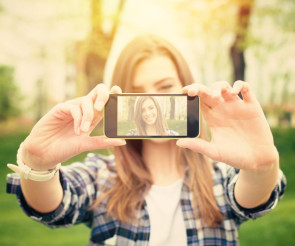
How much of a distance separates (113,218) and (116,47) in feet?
7.58

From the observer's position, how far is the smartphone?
807 millimetres

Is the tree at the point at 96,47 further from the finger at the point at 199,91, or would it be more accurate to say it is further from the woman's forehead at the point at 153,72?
the finger at the point at 199,91

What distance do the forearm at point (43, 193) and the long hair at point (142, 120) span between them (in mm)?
276

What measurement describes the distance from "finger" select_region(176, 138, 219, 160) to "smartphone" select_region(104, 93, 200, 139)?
1.6 inches

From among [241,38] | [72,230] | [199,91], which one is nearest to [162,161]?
[199,91]

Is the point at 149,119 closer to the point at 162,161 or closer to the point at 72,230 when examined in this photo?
the point at 162,161

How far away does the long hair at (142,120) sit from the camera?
31.8 inches

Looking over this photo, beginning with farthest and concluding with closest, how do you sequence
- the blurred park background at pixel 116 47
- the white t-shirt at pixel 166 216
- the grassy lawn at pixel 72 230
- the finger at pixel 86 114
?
the blurred park background at pixel 116 47
the grassy lawn at pixel 72 230
the white t-shirt at pixel 166 216
the finger at pixel 86 114

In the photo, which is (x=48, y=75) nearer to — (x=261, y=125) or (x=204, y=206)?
(x=204, y=206)

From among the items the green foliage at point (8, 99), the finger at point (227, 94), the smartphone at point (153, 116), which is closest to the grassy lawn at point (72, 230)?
the green foliage at point (8, 99)

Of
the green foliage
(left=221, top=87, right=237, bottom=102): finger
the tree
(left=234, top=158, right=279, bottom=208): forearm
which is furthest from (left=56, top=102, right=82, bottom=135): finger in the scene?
the green foliage

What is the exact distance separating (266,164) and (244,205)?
0.19 m

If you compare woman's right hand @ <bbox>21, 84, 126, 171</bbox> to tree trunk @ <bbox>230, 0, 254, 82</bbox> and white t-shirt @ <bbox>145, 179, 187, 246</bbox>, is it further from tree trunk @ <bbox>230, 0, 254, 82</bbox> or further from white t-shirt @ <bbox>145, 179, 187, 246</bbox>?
tree trunk @ <bbox>230, 0, 254, 82</bbox>

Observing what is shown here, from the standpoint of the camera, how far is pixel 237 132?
2.64ft
